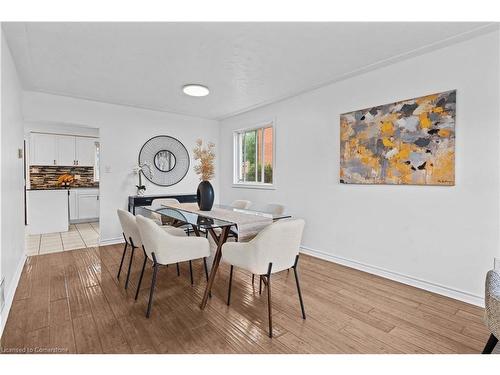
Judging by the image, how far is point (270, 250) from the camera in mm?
1879

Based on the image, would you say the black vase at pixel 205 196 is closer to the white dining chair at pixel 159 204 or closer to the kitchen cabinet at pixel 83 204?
the white dining chair at pixel 159 204

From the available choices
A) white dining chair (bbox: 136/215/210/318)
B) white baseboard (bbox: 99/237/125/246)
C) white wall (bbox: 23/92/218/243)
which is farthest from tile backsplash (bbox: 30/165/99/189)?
white dining chair (bbox: 136/215/210/318)

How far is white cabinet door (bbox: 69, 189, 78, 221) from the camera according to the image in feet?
19.9

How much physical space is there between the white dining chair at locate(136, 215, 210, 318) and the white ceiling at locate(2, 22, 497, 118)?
1636 mm

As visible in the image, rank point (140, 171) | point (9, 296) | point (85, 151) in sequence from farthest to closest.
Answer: point (85, 151) < point (140, 171) < point (9, 296)

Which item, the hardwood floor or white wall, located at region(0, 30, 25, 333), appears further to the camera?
white wall, located at region(0, 30, 25, 333)

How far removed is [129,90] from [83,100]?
39.8 inches

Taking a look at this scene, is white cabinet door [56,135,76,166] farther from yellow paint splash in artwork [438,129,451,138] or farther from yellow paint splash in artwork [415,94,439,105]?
yellow paint splash in artwork [438,129,451,138]

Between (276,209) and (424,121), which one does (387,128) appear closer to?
(424,121)

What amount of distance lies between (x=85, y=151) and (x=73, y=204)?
1.31 m

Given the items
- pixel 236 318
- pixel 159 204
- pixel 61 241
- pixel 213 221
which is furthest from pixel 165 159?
pixel 236 318

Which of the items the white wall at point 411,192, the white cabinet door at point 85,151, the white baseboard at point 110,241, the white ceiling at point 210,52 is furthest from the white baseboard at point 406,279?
the white cabinet door at point 85,151

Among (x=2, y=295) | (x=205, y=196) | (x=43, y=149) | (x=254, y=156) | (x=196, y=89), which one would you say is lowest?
(x=2, y=295)
